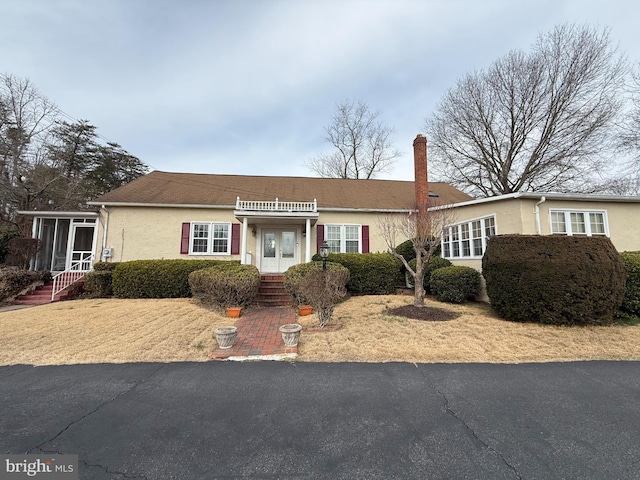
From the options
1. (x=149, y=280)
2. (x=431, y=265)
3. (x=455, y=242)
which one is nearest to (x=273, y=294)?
(x=149, y=280)

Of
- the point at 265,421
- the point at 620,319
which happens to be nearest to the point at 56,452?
the point at 265,421

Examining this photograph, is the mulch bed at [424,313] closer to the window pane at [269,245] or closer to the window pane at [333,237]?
the window pane at [333,237]

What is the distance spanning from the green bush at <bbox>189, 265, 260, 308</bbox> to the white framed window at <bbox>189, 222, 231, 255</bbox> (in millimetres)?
3791

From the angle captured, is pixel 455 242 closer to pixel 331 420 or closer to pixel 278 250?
pixel 278 250

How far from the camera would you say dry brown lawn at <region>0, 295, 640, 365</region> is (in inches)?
181

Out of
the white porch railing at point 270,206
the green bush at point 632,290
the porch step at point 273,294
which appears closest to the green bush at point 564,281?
the green bush at point 632,290

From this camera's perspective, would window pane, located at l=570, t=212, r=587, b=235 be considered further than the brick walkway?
Yes

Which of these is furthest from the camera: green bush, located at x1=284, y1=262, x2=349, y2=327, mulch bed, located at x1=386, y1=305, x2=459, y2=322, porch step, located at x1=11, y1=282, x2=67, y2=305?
porch step, located at x1=11, y1=282, x2=67, y2=305

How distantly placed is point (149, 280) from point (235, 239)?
12.2ft

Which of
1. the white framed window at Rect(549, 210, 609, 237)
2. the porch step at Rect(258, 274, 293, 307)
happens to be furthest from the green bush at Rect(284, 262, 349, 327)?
the white framed window at Rect(549, 210, 609, 237)

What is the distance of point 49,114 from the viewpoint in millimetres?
16781

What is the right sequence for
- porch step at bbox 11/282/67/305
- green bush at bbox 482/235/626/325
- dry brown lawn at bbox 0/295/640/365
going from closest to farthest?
dry brown lawn at bbox 0/295/640/365, green bush at bbox 482/235/626/325, porch step at bbox 11/282/67/305

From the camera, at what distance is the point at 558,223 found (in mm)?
8625

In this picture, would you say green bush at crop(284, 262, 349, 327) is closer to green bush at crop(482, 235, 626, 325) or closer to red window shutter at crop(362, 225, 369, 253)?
green bush at crop(482, 235, 626, 325)
